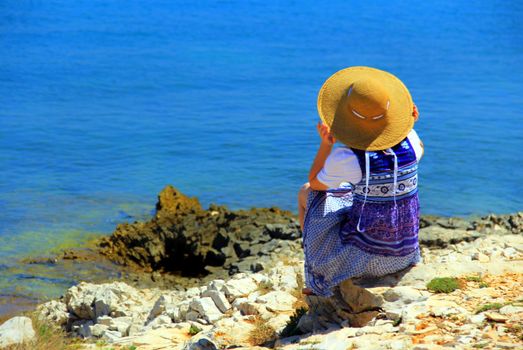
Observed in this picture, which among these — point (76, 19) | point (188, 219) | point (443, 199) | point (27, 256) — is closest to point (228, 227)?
point (188, 219)

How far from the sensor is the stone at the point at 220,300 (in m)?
7.60

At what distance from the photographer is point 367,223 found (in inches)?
234

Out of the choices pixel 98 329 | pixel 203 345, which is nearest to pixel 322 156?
pixel 203 345

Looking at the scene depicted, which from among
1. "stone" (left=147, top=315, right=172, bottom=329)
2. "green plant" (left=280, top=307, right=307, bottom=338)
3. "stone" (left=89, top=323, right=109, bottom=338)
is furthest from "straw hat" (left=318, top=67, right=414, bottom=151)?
"stone" (left=89, top=323, right=109, bottom=338)

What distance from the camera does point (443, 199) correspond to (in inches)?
588

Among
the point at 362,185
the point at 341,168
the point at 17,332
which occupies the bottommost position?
the point at 17,332

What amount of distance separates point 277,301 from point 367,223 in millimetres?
1718

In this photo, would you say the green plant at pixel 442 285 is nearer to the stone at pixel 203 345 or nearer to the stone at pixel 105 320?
the stone at pixel 203 345

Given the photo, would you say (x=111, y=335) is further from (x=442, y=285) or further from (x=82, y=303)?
(x=442, y=285)

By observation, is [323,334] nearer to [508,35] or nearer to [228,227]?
[228,227]

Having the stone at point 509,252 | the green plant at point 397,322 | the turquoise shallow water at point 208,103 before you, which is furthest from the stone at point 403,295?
the turquoise shallow water at point 208,103

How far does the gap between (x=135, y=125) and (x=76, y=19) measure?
16.4 meters

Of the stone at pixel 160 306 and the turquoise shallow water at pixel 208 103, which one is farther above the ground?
the turquoise shallow water at pixel 208 103

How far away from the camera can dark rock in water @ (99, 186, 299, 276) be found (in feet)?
36.6
